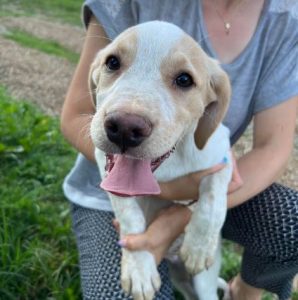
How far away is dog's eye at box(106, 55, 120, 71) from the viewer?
2207mm

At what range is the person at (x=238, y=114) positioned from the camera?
104 inches

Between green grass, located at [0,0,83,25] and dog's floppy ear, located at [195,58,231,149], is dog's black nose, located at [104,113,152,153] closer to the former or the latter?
dog's floppy ear, located at [195,58,231,149]

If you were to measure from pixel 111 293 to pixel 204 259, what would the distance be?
17.0 inches

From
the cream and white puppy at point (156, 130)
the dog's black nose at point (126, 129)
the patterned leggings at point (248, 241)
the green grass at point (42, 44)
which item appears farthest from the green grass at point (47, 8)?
the dog's black nose at point (126, 129)

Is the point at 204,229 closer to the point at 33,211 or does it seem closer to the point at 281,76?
the point at 281,76

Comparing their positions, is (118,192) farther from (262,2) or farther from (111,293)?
(262,2)

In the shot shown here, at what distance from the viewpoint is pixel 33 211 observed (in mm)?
3488

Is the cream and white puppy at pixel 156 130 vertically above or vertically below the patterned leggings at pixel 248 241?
above

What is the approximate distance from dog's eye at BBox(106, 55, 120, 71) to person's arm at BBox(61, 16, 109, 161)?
503 millimetres

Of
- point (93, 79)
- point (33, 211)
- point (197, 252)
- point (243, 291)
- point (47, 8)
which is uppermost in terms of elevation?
point (93, 79)

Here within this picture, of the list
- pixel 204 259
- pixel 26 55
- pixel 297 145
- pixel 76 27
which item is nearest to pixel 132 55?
pixel 204 259

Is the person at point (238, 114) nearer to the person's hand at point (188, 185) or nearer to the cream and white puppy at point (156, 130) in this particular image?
the person's hand at point (188, 185)

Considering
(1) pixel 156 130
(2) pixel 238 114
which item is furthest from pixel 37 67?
(1) pixel 156 130

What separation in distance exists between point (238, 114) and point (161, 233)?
64 cm
